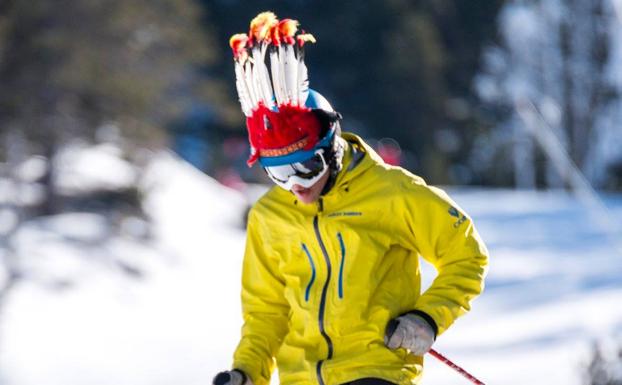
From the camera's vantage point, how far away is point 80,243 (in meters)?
17.8

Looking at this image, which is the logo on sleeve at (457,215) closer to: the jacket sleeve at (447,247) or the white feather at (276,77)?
the jacket sleeve at (447,247)

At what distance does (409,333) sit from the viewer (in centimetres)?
368

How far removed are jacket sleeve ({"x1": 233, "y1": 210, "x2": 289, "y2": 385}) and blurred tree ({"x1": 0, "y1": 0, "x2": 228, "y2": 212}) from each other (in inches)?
374

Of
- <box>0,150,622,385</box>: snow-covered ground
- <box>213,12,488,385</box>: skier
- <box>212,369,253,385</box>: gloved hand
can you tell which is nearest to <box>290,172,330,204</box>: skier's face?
<box>213,12,488,385</box>: skier

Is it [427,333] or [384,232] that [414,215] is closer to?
[384,232]

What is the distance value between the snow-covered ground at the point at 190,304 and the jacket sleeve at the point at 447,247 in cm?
444

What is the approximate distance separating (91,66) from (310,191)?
616 inches

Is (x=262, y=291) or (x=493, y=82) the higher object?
(x=493, y=82)

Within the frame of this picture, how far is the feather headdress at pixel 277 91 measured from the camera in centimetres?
379

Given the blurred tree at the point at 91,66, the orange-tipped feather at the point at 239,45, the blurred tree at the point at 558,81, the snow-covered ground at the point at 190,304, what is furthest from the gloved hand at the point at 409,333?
the blurred tree at the point at 558,81

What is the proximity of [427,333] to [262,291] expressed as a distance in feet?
2.04

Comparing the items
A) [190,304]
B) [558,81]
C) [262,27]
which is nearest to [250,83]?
[262,27]

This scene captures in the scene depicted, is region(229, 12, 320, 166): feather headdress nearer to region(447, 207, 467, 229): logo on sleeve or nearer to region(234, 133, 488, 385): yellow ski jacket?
region(234, 133, 488, 385): yellow ski jacket

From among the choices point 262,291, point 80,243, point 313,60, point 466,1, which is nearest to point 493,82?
point 466,1
